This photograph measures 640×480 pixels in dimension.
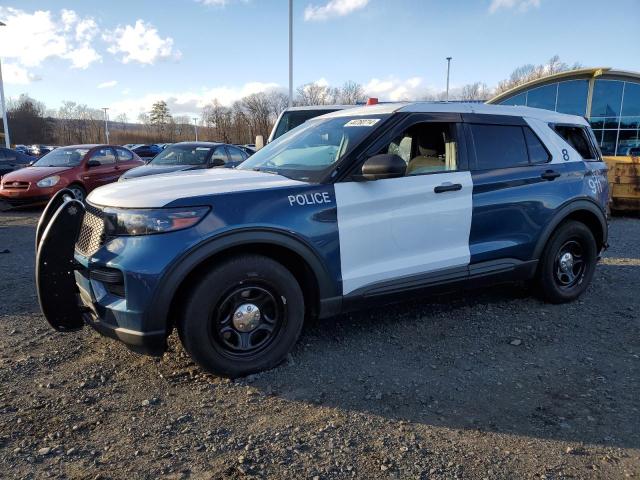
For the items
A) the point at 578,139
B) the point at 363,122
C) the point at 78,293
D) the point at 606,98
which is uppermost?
the point at 606,98

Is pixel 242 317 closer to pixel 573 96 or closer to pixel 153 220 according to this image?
pixel 153 220

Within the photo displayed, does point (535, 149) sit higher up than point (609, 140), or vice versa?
point (609, 140)

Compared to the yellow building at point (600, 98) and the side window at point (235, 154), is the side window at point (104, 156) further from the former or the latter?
the yellow building at point (600, 98)

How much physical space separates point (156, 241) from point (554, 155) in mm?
3679

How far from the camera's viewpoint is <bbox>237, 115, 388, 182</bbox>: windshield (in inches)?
141

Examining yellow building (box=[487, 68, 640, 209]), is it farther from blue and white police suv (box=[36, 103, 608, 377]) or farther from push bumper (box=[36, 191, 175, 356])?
push bumper (box=[36, 191, 175, 356])

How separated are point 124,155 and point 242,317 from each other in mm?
10939

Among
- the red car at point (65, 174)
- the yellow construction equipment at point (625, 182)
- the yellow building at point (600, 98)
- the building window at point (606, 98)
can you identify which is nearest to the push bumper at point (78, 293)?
the red car at point (65, 174)

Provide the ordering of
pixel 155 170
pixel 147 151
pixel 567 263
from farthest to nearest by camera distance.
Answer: pixel 147 151, pixel 155 170, pixel 567 263

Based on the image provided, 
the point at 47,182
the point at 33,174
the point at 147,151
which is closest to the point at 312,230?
the point at 47,182

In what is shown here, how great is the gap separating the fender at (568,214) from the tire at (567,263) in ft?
0.42

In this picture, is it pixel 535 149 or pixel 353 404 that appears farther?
pixel 535 149

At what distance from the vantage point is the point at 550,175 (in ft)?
14.7

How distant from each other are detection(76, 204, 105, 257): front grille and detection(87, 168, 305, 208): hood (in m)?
0.07
